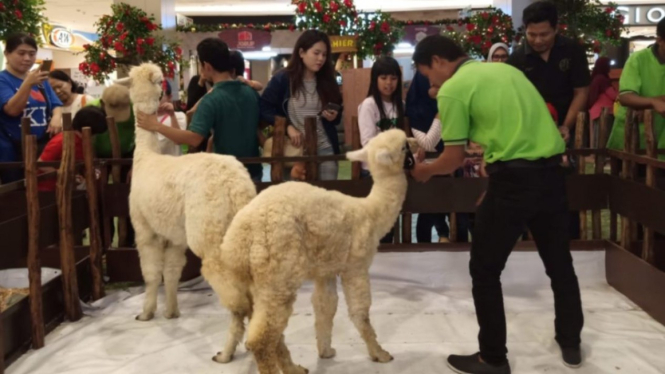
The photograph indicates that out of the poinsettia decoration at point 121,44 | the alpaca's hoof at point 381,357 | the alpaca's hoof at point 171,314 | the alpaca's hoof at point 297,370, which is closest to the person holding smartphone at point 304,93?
the alpaca's hoof at point 171,314

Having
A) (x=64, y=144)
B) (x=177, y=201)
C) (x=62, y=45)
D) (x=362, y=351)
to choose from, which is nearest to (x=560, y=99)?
(x=362, y=351)

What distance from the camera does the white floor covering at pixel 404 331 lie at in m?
3.57

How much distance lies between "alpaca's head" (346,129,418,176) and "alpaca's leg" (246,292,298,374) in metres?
0.86

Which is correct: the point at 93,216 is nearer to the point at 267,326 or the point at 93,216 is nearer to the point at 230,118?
the point at 230,118

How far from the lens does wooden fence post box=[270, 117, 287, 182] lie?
184 inches

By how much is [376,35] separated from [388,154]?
5260mm

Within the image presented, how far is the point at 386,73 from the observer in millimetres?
4762

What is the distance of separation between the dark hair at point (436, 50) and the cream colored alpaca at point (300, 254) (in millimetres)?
428

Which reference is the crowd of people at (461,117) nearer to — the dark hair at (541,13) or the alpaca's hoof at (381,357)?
the dark hair at (541,13)

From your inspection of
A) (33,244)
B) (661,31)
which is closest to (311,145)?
(33,244)

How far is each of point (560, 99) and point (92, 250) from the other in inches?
141

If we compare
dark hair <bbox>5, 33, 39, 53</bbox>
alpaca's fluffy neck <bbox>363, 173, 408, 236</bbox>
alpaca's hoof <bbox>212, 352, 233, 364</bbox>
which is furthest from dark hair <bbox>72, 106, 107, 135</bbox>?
alpaca's fluffy neck <bbox>363, 173, 408, 236</bbox>

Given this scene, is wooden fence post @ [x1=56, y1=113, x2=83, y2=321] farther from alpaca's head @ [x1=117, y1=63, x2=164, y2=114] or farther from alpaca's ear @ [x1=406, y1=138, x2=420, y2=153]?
alpaca's ear @ [x1=406, y1=138, x2=420, y2=153]

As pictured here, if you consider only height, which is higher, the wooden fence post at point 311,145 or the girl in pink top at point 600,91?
the girl in pink top at point 600,91
